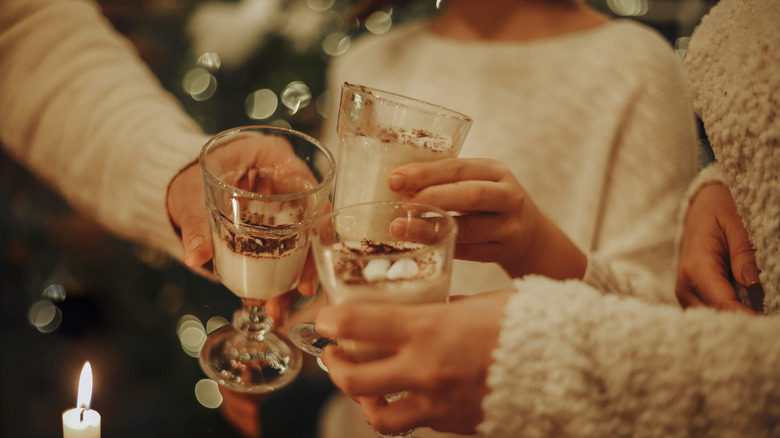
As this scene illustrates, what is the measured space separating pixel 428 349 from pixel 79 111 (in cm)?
104

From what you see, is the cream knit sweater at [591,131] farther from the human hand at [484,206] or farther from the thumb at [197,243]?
the thumb at [197,243]

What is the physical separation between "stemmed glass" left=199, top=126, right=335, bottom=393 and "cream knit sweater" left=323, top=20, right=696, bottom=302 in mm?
516

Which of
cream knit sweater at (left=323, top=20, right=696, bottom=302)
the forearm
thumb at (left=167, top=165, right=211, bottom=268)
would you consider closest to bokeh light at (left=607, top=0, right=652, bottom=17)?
cream knit sweater at (left=323, top=20, right=696, bottom=302)

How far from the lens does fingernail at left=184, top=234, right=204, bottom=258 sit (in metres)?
0.81

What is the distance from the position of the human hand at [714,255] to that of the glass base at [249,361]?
2.29 ft

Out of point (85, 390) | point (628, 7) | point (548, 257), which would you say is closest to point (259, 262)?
point (85, 390)

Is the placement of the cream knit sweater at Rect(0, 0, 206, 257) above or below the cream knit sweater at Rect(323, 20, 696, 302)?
below

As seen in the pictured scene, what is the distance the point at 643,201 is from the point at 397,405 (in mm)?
895

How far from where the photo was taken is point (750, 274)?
0.70 metres

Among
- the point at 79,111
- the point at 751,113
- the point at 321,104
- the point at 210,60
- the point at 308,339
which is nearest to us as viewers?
the point at 751,113

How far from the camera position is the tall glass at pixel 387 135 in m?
0.76

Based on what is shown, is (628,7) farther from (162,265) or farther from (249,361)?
(162,265)

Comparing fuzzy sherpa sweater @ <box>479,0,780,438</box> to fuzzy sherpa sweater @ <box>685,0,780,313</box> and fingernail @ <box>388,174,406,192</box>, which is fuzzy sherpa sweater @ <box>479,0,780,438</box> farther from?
fingernail @ <box>388,174,406,192</box>

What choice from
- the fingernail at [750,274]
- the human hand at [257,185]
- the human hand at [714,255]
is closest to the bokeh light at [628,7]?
the human hand at [714,255]
